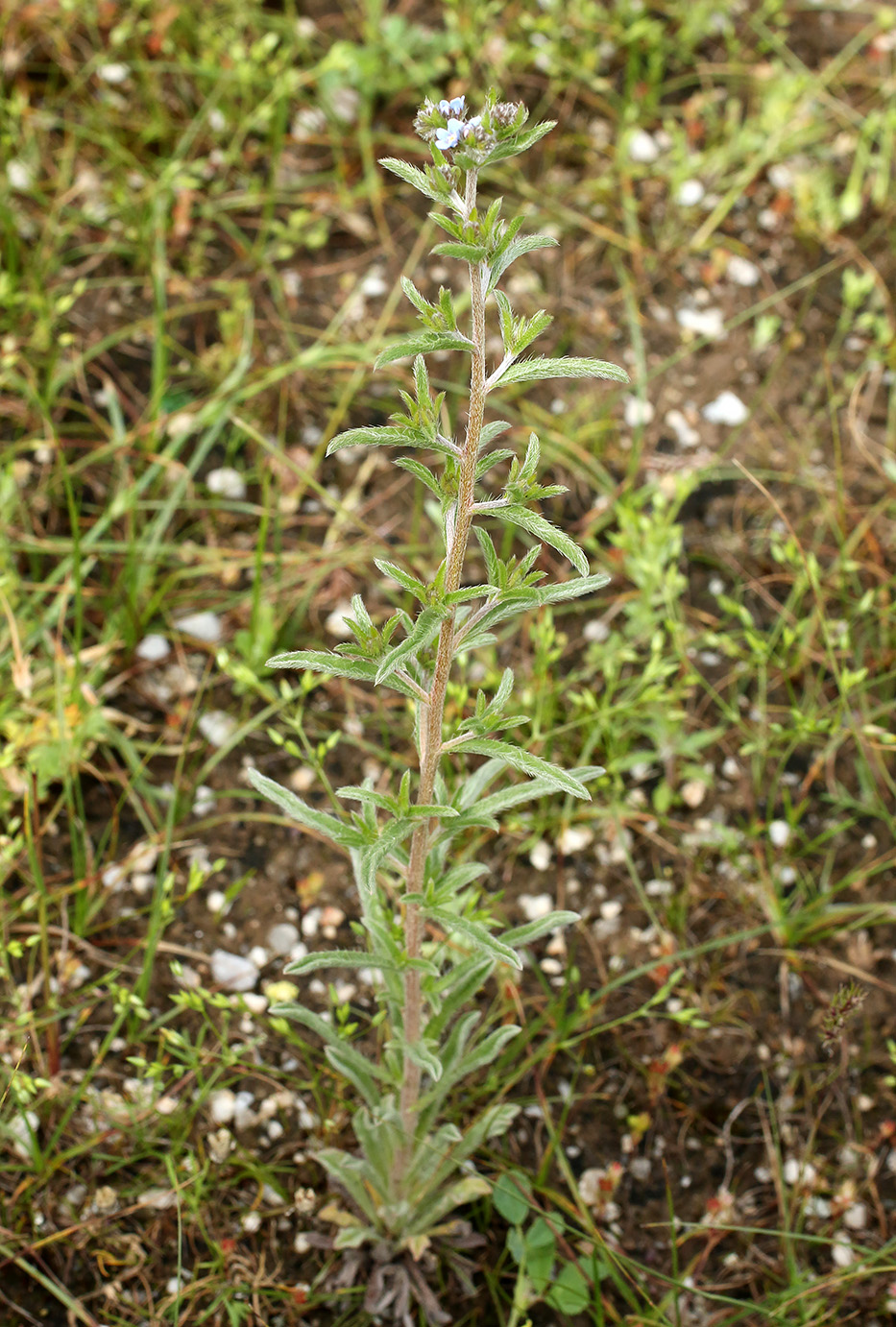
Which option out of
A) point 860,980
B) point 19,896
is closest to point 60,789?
point 19,896

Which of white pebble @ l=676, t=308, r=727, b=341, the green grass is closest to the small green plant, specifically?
the green grass

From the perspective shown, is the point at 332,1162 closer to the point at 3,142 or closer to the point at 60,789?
the point at 60,789

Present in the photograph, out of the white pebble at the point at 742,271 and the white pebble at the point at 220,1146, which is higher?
the white pebble at the point at 742,271

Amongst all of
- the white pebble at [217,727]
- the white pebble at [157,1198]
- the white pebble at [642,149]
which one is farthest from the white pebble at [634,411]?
the white pebble at [157,1198]

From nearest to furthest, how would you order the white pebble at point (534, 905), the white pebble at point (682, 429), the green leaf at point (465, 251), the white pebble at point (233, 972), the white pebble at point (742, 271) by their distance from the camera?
the green leaf at point (465, 251)
the white pebble at point (233, 972)
the white pebble at point (534, 905)
the white pebble at point (682, 429)
the white pebble at point (742, 271)

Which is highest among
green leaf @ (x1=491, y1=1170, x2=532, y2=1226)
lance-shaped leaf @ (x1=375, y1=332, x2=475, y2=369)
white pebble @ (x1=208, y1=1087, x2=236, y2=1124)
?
lance-shaped leaf @ (x1=375, y1=332, x2=475, y2=369)

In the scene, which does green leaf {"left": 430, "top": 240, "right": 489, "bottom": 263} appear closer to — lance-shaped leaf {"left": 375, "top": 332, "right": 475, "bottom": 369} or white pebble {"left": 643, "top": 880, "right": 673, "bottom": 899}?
lance-shaped leaf {"left": 375, "top": 332, "right": 475, "bottom": 369}

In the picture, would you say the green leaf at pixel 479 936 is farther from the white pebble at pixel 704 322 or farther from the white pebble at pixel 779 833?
the white pebble at pixel 704 322
